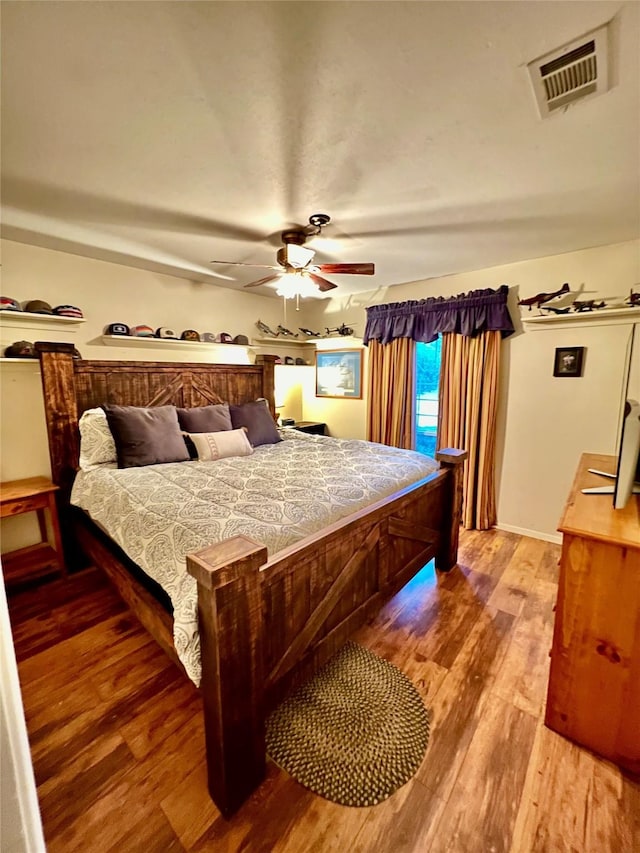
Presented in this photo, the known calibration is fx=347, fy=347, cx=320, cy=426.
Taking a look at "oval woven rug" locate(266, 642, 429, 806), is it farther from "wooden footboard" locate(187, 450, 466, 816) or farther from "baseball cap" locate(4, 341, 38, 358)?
"baseball cap" locate(4, 341, 38, 358)

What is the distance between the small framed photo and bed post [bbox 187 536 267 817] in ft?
9.79

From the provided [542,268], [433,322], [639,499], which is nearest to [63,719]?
[639,499]

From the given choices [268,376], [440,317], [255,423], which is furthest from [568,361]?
[268,376]

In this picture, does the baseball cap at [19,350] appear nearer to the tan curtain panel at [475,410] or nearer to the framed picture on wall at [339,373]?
the framed picture on wall at [339,373]

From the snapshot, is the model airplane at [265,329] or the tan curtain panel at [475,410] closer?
the tan curtain panel at [475,410]

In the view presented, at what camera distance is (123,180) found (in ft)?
6.03

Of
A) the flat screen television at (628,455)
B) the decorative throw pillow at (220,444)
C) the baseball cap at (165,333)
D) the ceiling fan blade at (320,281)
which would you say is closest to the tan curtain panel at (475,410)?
the ceiling fan blade at (320,281)

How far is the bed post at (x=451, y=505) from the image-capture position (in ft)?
8.25

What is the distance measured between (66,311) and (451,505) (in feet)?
10.8

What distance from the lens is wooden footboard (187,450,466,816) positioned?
1.11m

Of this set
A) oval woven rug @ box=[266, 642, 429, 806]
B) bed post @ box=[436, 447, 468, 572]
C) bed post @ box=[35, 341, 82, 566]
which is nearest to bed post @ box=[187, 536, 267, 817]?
oval woven rug @ box=[266, 642, 429, 806]

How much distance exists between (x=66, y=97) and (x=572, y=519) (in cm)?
256

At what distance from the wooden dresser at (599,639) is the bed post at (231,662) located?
1.21 m

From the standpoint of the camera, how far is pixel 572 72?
3.94 feet
